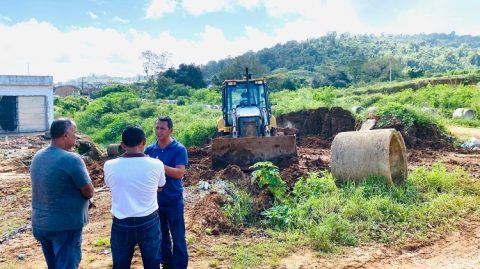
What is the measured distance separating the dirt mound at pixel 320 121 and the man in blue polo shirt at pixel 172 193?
13409 mm

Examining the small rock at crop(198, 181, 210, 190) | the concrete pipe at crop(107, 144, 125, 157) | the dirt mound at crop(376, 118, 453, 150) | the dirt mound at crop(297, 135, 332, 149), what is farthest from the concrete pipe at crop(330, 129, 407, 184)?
the concrete pipe at crop(107, 144, 125, 157)

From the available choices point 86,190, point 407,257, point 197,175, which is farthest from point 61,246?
point 197,175

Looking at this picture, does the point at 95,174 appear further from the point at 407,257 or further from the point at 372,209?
the point at 407,257

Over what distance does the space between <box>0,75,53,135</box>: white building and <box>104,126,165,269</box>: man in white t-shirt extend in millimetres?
23506

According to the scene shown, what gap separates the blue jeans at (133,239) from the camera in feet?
11.3

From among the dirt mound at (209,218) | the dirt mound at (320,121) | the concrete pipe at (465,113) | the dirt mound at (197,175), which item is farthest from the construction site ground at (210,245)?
the concrete pipe at (465,113)

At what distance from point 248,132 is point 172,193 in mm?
7281

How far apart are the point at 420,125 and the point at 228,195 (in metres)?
9.23

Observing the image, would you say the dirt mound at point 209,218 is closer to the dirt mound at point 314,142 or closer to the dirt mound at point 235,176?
the dirt mound at point 235,176

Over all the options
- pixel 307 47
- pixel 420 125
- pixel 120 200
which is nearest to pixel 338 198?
pixel 120 200

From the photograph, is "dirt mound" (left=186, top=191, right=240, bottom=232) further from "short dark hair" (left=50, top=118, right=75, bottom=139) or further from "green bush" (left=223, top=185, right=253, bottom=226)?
"short dark hair" (left=50, top=118, right=75, bottom=139)

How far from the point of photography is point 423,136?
1430 cm

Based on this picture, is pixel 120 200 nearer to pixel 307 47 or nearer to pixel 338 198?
pixel 338 198

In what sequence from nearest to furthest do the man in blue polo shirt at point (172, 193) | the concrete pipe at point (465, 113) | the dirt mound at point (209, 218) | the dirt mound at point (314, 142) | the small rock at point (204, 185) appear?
the man in blue polo shirt at point (172, 193)
the dirt mound at point (209, 218)
the small rock at point (204, 185)
the dirt mound at point (314, 142)
the concrete pipe at point (465, 113)
